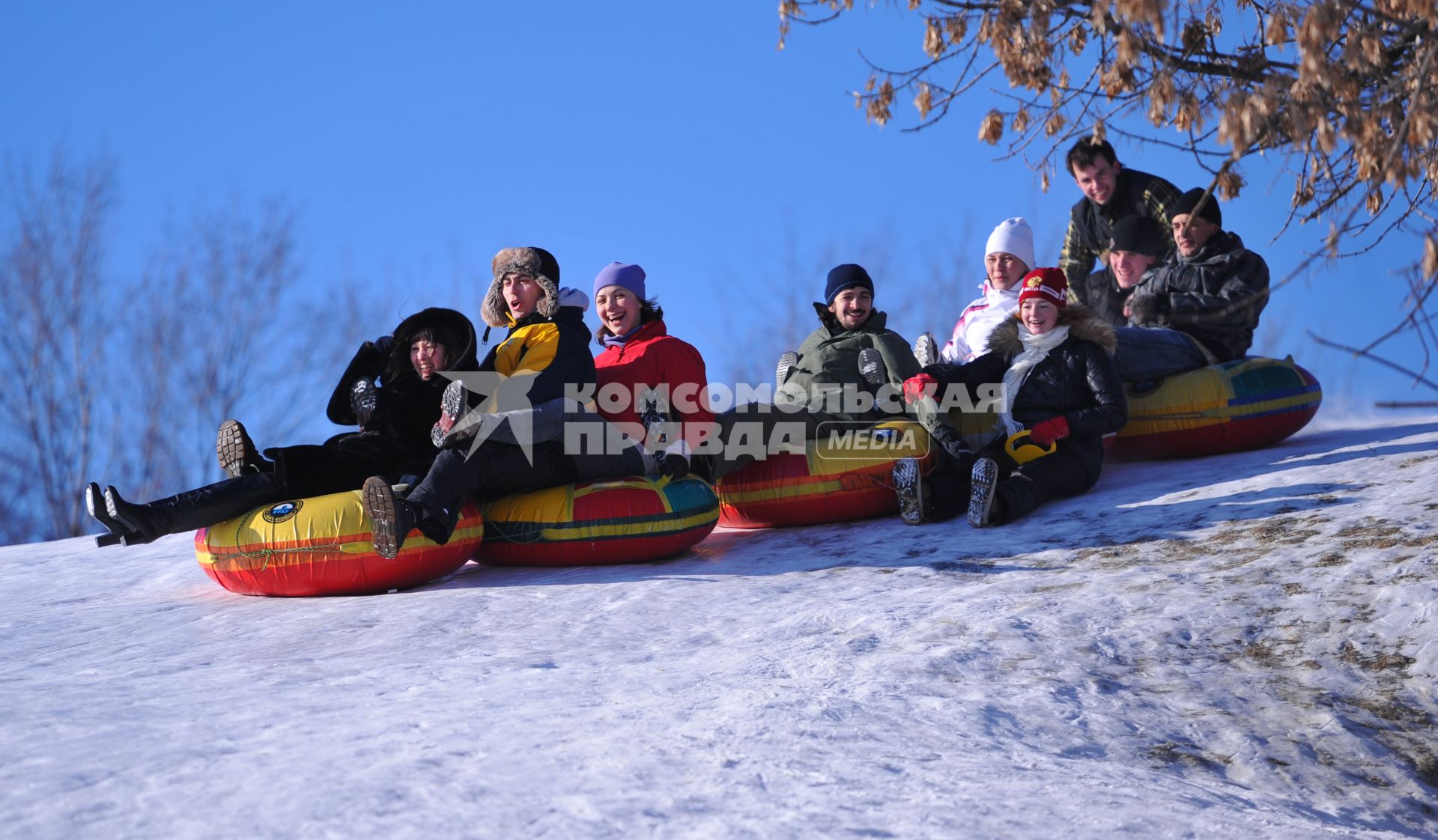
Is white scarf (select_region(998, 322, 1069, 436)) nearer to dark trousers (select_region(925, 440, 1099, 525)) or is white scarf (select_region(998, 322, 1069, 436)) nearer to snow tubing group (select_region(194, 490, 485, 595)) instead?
dark trousers (select_region(925, 440, 1099, 525))

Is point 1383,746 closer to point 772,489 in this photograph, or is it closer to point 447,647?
point 447,647

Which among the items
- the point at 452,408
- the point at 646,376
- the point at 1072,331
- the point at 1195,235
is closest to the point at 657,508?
the point at 646,376

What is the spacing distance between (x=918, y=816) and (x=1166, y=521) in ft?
10.0

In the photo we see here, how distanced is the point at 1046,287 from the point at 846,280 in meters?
0.95

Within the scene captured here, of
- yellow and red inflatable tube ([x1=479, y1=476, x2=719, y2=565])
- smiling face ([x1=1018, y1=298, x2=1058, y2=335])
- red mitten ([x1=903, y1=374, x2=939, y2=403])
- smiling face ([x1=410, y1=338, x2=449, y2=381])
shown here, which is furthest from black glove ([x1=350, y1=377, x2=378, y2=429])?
smiling face ([x1=1018, y1=298, x2=1058, y2=335])

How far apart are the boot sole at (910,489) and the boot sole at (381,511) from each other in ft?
7.16

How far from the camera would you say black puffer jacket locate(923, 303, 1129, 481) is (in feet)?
19.1

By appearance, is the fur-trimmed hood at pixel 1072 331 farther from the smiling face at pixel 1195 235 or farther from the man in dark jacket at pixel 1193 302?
the smiling face at pixel 1195 235

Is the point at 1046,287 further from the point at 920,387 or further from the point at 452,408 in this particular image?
the point at 452,408

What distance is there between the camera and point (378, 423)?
543 cm

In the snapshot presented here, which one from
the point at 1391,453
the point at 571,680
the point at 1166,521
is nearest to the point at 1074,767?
the point at 571,680

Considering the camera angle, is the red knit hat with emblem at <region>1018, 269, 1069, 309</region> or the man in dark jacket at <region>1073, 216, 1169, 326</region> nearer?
the red knit hat with emblem at <region>1018, 269, 1069, 309</region>

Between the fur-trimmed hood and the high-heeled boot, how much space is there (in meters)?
3.39

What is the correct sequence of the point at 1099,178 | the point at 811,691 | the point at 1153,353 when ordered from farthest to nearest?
the point at 1099,178 → the point at 1153,353 → the point at 811,691
